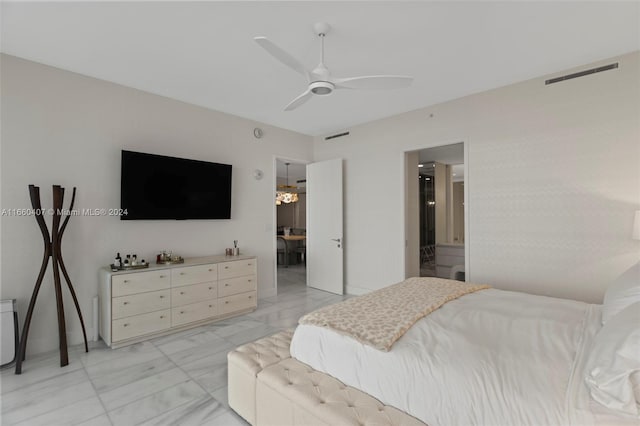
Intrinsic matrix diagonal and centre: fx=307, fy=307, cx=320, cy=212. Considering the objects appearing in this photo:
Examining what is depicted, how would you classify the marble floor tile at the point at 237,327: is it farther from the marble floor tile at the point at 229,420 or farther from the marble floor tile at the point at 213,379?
the marble floor tile at the point at 229,420

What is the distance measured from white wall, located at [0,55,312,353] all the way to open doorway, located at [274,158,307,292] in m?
1.56

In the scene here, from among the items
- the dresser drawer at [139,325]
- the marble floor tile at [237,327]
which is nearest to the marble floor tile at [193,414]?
the marble floor tile at [237,327]

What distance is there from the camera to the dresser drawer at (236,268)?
3.94 metres

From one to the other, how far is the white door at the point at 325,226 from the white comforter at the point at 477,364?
125 inches

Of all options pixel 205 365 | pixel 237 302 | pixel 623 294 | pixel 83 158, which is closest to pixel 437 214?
pixel 237 302

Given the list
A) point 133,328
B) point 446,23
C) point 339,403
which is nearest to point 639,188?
point 446,23

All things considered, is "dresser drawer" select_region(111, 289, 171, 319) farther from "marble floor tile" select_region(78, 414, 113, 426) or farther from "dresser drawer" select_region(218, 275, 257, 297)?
"marble floor tile" select_region(78, 414, 113, 426)

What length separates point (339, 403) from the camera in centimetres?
155

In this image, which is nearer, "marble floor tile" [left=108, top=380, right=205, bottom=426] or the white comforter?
the white comforter

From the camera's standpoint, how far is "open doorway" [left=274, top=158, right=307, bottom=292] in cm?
653

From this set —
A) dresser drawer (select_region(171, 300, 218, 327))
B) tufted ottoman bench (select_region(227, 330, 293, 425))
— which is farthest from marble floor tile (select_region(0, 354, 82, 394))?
tufted ottoman bench (select_region(227, 330, 293, 425))

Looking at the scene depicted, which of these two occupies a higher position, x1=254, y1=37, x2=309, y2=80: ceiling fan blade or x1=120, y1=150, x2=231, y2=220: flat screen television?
x1=254, y1=37, x2=309, y2=80: ceiling fan blade

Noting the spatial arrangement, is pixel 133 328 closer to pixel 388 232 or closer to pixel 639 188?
pixel 388 232

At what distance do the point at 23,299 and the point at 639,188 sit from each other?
593 cm
